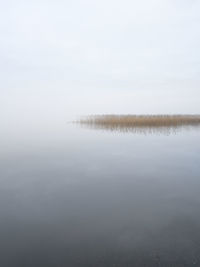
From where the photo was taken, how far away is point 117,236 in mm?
4996

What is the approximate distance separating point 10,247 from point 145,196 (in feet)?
14.1

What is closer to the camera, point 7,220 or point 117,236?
point 117,236

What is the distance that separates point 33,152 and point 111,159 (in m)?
4.86

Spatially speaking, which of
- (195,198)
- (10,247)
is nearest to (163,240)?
(195,198)

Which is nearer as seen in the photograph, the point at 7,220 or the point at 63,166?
the point at 7,220

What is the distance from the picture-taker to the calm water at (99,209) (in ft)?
14.4

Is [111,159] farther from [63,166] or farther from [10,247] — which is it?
[10,247]

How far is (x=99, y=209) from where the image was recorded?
6367 mm

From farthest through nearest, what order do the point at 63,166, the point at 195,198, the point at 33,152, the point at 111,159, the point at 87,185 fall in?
the point at 33,152, the point at 111,159, the point at 63,166, the point at 87,185, the point at 195,198

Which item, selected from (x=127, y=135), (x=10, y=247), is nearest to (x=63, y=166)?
(x=10, y=247)

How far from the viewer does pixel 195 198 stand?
695 cm

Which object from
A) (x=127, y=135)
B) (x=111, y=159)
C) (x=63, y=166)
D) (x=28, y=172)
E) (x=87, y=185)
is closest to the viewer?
(x=87, y=185)

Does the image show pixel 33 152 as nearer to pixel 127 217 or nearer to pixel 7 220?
pixel 7 220

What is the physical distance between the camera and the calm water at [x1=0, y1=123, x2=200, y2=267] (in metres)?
4.38
